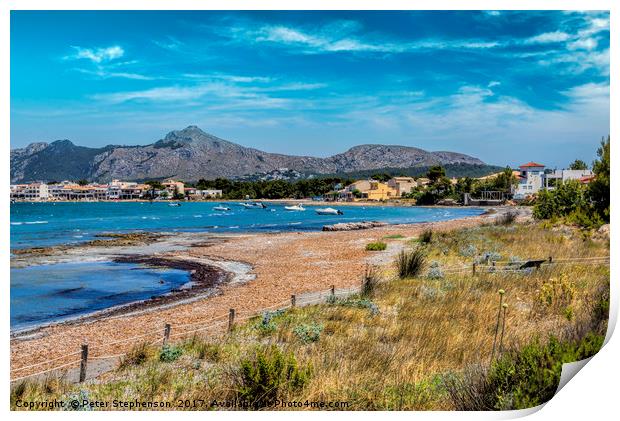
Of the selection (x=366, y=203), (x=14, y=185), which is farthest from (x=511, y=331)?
(x=366, y=203)

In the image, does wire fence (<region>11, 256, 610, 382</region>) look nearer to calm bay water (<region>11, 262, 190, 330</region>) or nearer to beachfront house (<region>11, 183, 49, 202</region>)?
beachfront house (<region>11, 183, 49, 202</region>)

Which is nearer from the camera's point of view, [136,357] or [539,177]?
[136,357]

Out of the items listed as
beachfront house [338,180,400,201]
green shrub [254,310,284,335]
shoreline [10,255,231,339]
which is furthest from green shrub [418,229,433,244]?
beachfront house [338,180,400,201]

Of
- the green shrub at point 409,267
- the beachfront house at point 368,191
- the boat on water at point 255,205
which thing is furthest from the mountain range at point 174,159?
the beachfront house at point 368,191

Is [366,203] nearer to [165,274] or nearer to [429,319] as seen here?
[165,274]

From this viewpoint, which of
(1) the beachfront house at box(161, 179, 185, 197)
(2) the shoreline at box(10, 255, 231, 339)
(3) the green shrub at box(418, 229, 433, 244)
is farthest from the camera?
(3) the green shrub at box(418, 229, 433, 244)

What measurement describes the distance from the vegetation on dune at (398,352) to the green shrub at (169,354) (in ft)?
0.07

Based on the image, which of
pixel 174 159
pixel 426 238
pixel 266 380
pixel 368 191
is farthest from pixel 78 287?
pixel 368 191

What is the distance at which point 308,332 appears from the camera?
21.3 ft

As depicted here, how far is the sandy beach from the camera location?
7.88 m

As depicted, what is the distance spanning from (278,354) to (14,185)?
4454mm

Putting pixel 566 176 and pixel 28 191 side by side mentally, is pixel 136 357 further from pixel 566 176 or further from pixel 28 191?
pixel 566 176

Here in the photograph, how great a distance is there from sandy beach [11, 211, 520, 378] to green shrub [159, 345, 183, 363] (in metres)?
0.70

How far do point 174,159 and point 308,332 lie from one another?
532 cm
